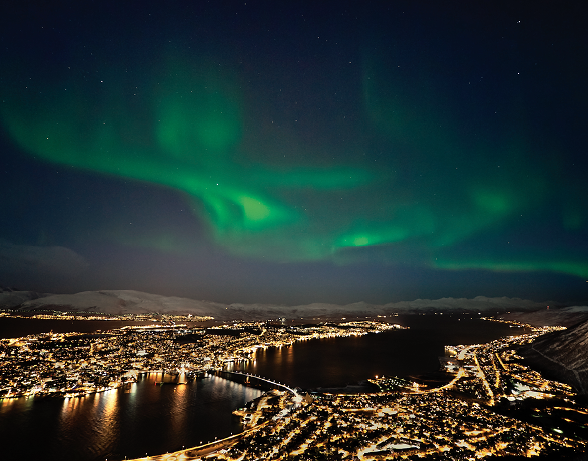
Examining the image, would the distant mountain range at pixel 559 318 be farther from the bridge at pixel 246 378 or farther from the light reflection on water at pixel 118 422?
the light reflection on water at pixel 118 422

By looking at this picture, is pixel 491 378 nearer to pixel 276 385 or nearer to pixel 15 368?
pixel 276 385

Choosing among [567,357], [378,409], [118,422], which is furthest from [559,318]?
[118,422]

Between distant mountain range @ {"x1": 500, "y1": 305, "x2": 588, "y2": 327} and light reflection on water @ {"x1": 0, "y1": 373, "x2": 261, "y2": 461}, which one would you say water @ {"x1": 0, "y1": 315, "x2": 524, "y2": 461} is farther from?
distant mountain range @ {"x1": 500, "y1": 305, "x2": 588, "y2": 327}

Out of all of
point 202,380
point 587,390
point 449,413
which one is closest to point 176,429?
point 202,380

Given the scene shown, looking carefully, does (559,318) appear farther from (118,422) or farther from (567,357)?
(118,422)

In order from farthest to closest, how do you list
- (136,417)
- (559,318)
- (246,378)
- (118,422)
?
(559,318) < (246,378) < (136,417) < (118,422)

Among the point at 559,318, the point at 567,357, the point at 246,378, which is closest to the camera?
the point at 246,378

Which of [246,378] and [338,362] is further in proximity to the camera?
[338,362]
